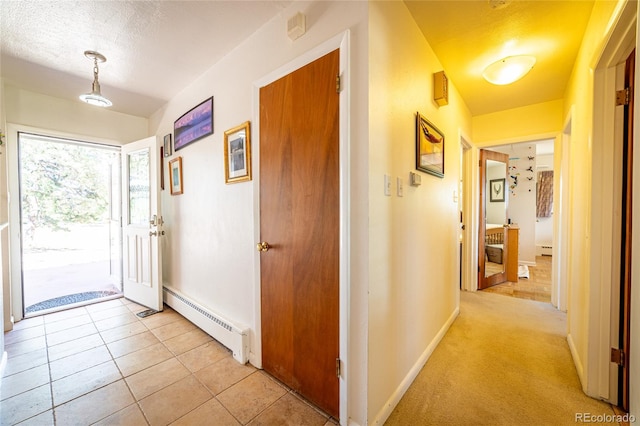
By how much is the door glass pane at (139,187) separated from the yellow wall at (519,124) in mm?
4337

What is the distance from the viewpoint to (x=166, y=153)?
9.68 feet

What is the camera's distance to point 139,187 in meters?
3.08

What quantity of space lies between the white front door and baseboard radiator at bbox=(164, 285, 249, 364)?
28 centimetres

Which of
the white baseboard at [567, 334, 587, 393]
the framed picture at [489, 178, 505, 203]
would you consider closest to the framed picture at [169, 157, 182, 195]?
the white baseboard at [567, 334, 587, 393]

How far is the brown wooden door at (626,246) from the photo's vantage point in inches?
53.7

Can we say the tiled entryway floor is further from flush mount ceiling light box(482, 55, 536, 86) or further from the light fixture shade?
flush mount ceiling light box(482, 55, 536, 86)

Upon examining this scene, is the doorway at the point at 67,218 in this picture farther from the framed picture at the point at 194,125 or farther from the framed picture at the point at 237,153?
the framed picture at the point at 237,153

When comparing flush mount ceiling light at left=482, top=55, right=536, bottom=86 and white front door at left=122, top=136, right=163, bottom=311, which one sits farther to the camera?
white front door at left=122, top=136, right=163, bottom=311

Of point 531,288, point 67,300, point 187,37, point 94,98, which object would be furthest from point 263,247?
point 531,288

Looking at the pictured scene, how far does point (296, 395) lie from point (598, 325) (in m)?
1.93

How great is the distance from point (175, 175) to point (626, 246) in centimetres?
377

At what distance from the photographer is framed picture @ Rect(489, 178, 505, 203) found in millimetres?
3906

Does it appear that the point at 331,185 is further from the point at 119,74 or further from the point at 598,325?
the point at 119,74

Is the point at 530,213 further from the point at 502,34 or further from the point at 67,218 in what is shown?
the point at 67,218
